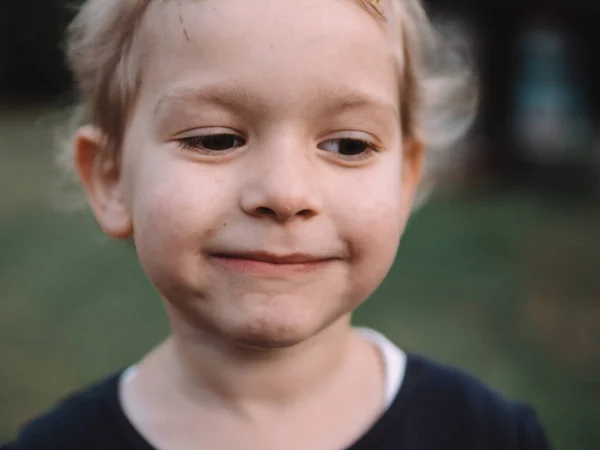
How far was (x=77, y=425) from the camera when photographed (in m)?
1.27

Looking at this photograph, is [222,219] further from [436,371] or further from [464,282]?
[464,282]

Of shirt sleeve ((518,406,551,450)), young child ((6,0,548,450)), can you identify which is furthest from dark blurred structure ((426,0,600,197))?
young child ((6,0,548,450))

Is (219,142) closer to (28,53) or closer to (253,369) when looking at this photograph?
(253,369)

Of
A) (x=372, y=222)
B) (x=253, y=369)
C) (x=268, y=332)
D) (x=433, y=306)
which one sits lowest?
(x=433, y=306)

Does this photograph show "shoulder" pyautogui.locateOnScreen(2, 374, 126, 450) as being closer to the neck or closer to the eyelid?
the neck

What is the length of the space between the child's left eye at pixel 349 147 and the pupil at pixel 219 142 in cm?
13

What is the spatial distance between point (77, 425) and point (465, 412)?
70cm

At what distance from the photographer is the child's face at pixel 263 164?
0.98 meters

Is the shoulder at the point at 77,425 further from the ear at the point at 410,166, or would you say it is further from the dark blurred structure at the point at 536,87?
the dark blurred structure at the point at 536,87

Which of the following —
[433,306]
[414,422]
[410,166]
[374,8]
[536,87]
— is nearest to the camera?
[374,8]

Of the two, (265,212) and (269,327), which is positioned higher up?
(265,212)

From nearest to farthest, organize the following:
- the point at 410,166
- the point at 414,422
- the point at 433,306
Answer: the point at 414,422 → the point at 410,166 → the point at 433,306

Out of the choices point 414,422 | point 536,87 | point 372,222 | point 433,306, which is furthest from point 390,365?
point 536,87

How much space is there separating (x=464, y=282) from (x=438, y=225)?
126cm
